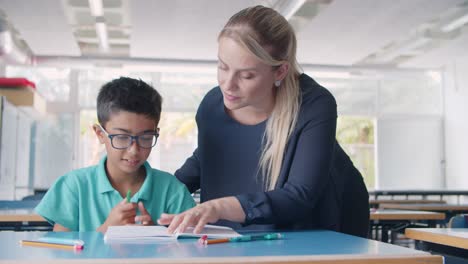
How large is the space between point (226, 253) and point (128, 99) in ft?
2.83

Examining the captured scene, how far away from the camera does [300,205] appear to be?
1.39 m

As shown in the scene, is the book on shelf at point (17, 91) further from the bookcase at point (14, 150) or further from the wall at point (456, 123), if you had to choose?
the wall at point (456, 123)

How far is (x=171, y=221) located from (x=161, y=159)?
9771mm

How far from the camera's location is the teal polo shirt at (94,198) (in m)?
1.60

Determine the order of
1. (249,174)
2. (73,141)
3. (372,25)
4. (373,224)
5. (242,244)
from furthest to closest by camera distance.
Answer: (73,141), (372,25), (373,224), (249,174), (242,244)

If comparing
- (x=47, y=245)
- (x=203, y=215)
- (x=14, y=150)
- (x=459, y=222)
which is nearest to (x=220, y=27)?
(x=14, y=150)

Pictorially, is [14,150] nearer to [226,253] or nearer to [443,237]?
[443,237]

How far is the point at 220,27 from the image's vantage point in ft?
25.9

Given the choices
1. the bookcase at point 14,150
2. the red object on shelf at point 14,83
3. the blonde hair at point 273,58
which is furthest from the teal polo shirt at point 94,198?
the red object on shelf at point 14,83

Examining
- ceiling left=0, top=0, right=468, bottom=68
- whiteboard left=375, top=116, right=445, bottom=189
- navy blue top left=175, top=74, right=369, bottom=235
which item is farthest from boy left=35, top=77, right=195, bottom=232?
whiteboard left=375, top=116, right=445, bottom=189

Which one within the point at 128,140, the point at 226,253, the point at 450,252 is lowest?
the point at 450,252

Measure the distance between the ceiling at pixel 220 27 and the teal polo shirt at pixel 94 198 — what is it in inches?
214

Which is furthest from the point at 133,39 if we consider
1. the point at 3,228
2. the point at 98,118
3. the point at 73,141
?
the point at 98,118

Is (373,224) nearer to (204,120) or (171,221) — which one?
(204,120)
